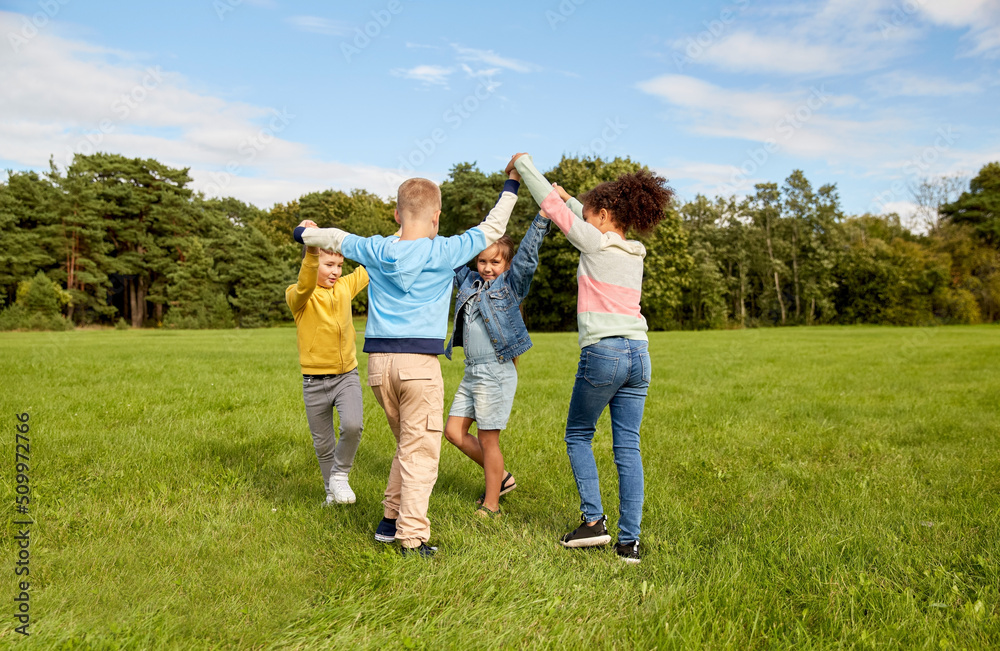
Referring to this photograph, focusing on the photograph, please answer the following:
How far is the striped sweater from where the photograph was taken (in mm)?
3473

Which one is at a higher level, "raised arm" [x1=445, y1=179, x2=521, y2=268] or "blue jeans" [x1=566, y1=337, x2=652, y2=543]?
"raised arm" [x1=445, y1=179, x2=521, y2=268]

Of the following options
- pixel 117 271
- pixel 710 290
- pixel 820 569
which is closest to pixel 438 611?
pixel 820 569

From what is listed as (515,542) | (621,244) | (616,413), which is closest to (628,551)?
(515,542)

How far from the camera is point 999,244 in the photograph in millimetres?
50250

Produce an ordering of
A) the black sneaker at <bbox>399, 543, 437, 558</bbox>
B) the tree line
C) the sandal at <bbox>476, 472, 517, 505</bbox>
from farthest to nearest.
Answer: the tree line
the sandal at <bbox>476, 472, 517, 505</bbox>
the black sneaker at <bbox>399, 543, 437, 558</bbox>

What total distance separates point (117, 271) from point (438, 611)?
2123 inches

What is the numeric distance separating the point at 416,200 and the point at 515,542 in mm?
2018

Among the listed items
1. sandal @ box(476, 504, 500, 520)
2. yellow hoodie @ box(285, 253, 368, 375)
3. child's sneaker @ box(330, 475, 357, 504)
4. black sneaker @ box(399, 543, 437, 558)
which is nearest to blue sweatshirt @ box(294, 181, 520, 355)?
black sneaker @ box(399, 543, 437, 558)

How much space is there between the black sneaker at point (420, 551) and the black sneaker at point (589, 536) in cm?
77

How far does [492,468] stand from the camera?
4344 millimetres

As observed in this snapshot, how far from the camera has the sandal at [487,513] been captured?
4.14 meters

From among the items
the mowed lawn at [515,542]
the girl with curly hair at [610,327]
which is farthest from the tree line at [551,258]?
the girl with curly hair at [610,327]

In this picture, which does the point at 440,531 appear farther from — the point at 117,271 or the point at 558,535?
the point at 117,271

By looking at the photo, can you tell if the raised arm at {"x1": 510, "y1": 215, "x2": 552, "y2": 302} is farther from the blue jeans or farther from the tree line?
the tree line
